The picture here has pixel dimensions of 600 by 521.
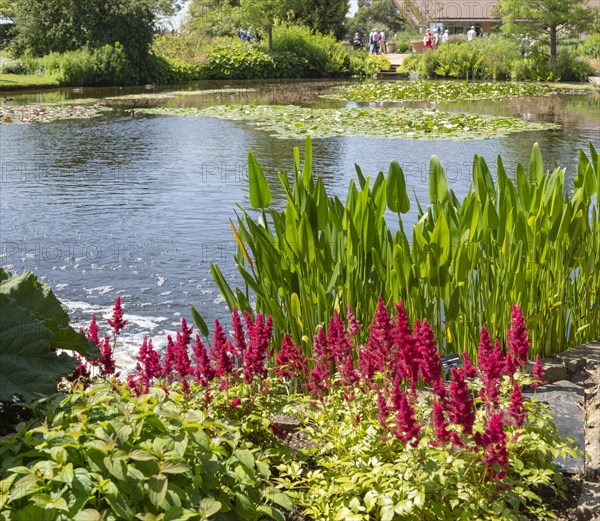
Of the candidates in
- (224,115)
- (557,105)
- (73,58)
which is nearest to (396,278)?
(224,115)

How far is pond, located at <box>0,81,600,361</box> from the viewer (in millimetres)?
6539

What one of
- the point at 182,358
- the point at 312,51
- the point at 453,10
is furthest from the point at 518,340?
the point at 453,10

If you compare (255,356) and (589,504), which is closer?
(589,504)

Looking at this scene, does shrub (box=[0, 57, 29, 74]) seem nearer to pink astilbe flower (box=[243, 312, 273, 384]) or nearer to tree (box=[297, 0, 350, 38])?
tree (box=[297, 0, 350, 38])

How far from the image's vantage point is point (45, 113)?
736 inches

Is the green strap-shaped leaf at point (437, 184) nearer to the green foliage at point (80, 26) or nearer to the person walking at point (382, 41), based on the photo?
the green foliage at point (80, 26)

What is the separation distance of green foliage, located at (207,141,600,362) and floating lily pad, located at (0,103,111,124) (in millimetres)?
15244

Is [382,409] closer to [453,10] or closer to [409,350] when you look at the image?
[409,350]

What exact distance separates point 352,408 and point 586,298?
1.91 meters

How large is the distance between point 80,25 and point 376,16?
128 ft

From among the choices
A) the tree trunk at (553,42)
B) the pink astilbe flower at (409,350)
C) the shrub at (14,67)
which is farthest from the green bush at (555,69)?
the pink astilbe flower at (409,350)

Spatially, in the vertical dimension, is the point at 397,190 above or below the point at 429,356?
above

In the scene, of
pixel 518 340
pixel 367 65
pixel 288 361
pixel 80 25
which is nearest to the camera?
pixel 518 340

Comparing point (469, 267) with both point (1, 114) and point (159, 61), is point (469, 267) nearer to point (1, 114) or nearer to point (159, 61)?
point (1, 114)
